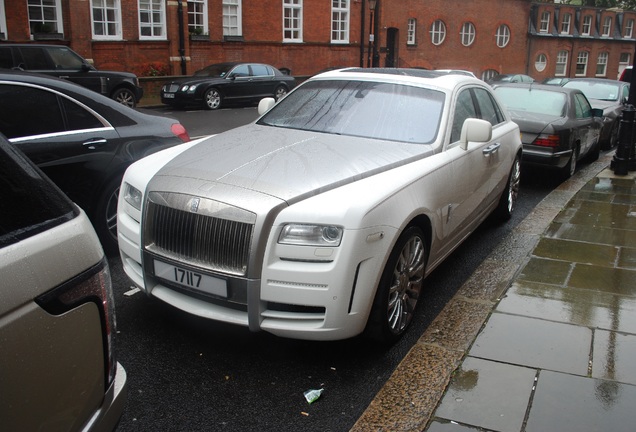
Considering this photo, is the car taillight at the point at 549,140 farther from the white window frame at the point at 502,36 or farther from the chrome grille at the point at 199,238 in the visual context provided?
the white window frame at the point at 502,36

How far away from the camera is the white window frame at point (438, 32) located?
4141 cm

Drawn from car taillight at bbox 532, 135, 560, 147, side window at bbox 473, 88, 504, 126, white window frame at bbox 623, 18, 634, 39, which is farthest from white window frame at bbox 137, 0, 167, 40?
white window frame at bbox 623, 18, 634, 39

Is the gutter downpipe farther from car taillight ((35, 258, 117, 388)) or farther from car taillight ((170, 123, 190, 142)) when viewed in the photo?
car taillight ((35, 258, 117, 388))

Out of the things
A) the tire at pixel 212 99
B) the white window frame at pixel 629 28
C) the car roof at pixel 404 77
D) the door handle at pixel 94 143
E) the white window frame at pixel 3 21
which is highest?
the white window frame at pixel 629 28

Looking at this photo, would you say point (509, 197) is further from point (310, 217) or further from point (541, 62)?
point (541, 62)

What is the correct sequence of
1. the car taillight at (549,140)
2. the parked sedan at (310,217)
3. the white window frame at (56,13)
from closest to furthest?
1. the parked sedan at (310,217)
2. the car taillight at (549,140)
3. the white window frame at (56,13)

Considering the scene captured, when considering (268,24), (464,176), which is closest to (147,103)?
(268,24)

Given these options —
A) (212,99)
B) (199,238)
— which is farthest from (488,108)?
(212,99)

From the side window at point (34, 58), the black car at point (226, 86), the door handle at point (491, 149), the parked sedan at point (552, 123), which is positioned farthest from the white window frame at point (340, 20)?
the door handle at point (491, 149)

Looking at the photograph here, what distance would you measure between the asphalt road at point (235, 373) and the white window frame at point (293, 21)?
28.6 m

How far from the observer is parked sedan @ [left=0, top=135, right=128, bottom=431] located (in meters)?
1.73

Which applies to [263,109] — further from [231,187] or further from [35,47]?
[35,47]

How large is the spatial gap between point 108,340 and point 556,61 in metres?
54.0

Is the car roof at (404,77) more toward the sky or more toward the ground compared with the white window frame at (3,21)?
more toward the ground
